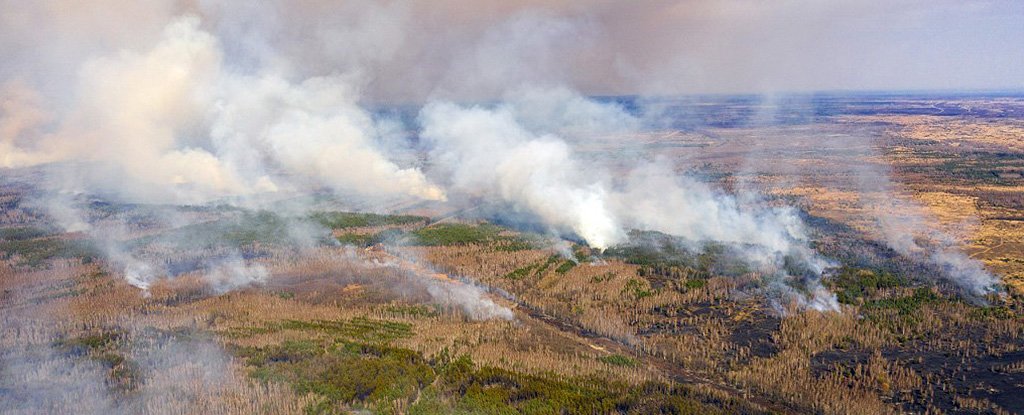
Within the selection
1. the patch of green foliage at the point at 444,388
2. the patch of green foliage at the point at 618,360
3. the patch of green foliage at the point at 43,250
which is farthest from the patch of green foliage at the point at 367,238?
the patch of green foliage at the point at 618,360

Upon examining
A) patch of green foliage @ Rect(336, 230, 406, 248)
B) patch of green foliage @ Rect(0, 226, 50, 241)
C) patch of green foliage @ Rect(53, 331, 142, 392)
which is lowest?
patch of green foliage @ Rect(53, 331, 142, 392)

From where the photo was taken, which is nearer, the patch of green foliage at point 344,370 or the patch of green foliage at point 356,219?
the patch of green foliage at point 344,370

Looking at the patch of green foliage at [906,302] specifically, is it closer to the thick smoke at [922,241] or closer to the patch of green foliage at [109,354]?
the thick smoke at [922,241]

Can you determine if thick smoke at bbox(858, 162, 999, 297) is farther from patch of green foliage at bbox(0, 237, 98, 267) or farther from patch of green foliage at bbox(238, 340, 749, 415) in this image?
patch of green foliage at bbox(0, 237, 98, 267)

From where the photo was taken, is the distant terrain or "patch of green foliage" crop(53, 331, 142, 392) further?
"patch of green foliage" crop(53, 331, 142, 392)

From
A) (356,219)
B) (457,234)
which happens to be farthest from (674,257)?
(356,219)

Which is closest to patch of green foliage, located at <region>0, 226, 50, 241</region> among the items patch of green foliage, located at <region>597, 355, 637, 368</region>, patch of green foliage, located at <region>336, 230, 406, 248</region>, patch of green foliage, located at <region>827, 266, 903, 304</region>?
patch of green foliage, located at <region>336, 230, 406, 248</region>
